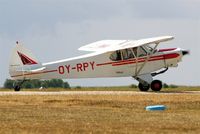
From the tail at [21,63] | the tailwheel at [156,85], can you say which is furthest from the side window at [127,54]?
the tail at [21,63]

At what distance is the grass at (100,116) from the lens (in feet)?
63.0

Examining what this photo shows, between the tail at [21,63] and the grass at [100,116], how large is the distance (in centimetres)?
1107

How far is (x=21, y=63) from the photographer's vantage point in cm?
4397

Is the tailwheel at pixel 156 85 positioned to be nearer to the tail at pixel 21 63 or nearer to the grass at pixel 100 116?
the tail at pixel 21 63

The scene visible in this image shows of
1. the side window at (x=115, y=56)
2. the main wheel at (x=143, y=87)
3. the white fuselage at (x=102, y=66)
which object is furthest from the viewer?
the main wheel at (x=143, y=87)

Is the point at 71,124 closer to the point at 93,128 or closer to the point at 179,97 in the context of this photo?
the point at 93,128

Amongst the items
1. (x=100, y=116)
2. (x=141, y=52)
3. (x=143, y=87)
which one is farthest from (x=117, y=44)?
(x=100, y=116)

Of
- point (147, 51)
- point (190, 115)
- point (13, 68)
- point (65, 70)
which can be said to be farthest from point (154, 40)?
point (190, 115)

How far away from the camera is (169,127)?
19.9 meters

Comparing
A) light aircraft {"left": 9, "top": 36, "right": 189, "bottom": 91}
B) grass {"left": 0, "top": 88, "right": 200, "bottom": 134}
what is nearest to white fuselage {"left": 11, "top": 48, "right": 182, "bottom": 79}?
light aircraft {"left": 9, "top": 36, "right": 189, "bottom": 91}

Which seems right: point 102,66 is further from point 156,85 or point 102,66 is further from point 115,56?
point 156,85

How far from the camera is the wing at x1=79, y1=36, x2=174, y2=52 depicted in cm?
4319

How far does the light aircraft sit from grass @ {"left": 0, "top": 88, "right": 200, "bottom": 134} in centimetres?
1039

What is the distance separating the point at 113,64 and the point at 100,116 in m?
20.3
